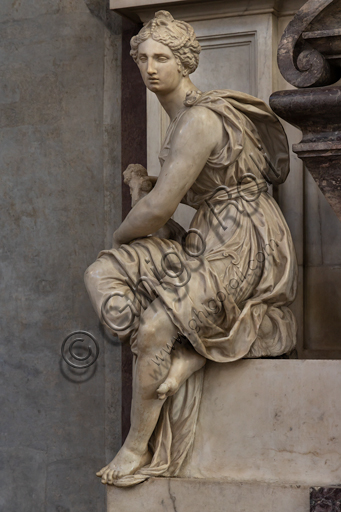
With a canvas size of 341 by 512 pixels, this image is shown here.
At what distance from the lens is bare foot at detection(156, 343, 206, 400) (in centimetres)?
339

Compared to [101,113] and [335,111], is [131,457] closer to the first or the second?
[335,111]

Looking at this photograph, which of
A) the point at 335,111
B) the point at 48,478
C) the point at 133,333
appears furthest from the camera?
the point at 48,478

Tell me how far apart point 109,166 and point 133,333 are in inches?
59.8

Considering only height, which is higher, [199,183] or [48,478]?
[199,183]

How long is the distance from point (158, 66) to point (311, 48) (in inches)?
25.0

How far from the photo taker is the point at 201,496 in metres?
3.42

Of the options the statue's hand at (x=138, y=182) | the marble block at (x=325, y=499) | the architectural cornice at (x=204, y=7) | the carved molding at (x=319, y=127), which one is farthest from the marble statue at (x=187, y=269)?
the architectural cornice at (x=204, y=7)

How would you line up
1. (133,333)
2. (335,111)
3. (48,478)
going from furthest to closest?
1. (48,478)
2. (133,333)
3. (335,111)

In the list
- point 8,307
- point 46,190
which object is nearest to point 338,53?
point 46,190

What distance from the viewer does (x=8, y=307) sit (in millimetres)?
4844

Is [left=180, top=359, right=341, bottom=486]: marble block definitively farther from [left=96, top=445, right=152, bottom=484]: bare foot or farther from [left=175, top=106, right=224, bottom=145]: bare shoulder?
[left=175, top=106, right=224, bottom=145]: bare shoulder

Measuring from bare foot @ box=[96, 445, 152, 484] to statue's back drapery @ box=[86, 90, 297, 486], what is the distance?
0.03 m

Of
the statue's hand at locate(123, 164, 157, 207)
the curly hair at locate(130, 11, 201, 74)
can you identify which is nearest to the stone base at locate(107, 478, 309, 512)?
the statue's hand at locate(123, 164, 157, 207)

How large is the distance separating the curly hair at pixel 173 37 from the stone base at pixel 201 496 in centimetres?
167
